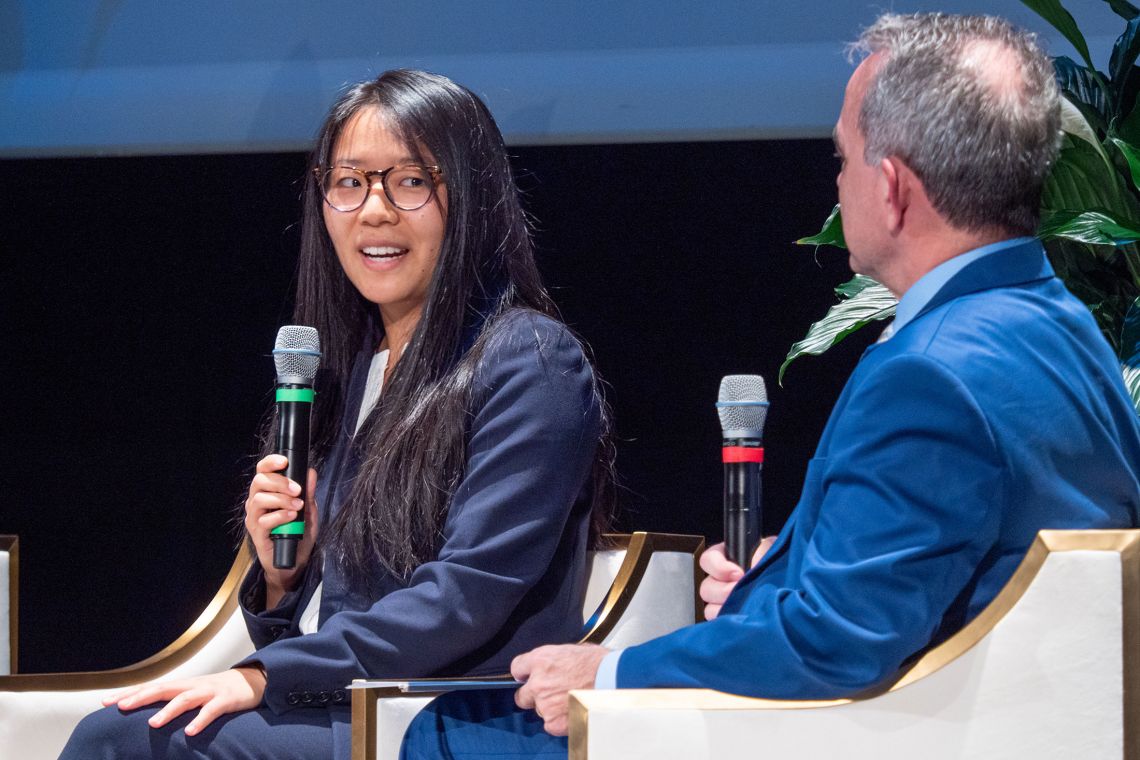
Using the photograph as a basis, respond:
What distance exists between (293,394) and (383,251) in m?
0.31

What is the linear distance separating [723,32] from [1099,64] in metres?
0.82

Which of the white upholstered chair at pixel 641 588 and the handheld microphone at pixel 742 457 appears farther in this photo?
the white upholstered chair at pixel 641 588

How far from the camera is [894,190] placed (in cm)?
123

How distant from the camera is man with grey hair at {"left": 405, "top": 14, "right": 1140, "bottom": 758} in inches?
42.2

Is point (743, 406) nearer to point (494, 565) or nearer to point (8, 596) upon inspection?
point (494, 565)

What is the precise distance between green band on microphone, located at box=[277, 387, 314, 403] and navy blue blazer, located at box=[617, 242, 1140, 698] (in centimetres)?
69

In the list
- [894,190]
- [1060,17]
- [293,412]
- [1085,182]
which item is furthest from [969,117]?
[1060,17]

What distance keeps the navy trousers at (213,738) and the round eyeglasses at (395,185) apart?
71 cm

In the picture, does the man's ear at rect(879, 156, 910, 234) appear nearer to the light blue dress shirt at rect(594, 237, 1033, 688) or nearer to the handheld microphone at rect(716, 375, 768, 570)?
→ the light blue dress shirt at rect(594, 237, 1033, 688)

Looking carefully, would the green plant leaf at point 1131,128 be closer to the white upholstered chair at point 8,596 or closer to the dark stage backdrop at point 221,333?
the dark stage backdrop at point 221,333

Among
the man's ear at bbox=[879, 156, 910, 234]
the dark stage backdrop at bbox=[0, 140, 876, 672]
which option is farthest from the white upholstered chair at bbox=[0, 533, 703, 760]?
the dark stage backdrop at bbox=[0, 140, 876, 672]

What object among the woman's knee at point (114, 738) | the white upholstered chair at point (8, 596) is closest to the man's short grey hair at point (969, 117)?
the woman's knee at point (114, 738)

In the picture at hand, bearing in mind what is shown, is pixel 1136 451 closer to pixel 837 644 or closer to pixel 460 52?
pixel 837 644

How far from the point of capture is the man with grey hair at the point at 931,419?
1071mm
